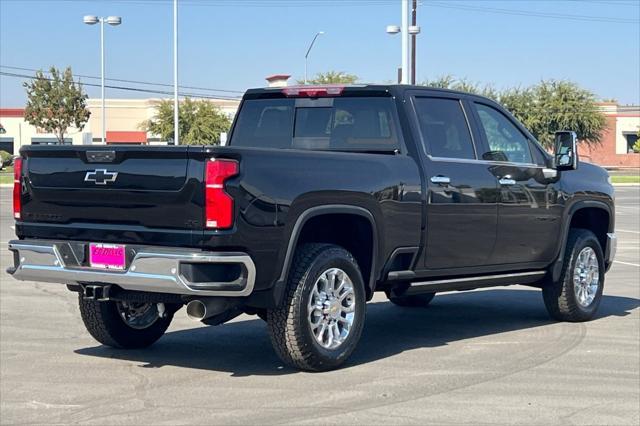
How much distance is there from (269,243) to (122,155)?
45.2 inches

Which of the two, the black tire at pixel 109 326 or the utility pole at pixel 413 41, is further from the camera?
the utility pole at pixel 413 41

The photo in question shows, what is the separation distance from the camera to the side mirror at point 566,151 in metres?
9.73

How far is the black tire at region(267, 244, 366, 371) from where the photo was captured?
721 cm

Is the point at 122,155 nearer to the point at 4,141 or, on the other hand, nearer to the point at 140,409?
the point at 140,409

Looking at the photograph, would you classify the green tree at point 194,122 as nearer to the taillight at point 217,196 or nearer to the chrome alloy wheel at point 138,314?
the chrome alloy wheel at point 138,314

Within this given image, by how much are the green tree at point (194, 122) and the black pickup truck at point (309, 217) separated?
56.1 metres

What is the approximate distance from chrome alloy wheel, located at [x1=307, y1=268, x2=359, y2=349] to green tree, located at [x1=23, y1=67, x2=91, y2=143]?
5733cm

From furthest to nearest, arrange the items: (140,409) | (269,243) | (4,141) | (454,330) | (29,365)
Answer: (4,141), (454,330), (29,365), (269,243), (140,409)

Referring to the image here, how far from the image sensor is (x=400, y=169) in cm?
811

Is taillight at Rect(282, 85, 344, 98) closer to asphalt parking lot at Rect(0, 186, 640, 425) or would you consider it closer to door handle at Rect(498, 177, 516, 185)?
door handle at Rect(498, 177, 516, 185)

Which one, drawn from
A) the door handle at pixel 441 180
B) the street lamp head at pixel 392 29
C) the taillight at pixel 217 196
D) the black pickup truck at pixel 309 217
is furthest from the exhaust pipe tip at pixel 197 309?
the street lamp head at pixel 392 29

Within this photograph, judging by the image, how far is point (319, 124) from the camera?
347 inches

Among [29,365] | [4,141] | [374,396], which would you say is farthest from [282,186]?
[4,141]

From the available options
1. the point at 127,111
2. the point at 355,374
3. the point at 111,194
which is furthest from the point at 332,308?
the point at 127,111
